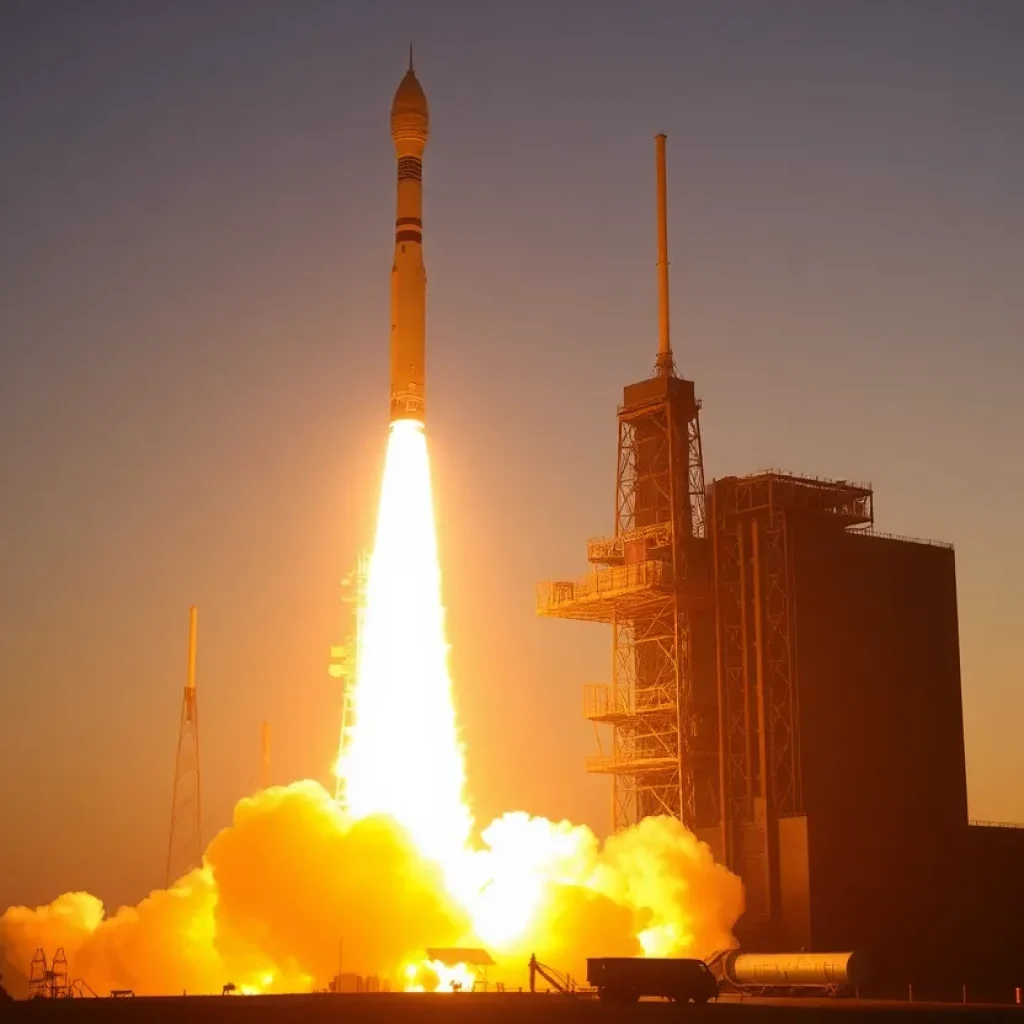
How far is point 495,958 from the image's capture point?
83.7 metres

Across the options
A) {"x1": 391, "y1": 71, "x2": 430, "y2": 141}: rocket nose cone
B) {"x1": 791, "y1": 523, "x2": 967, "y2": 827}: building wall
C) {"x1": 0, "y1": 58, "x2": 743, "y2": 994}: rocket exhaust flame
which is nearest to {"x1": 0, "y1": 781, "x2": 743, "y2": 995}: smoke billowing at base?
{"x1": 0, "y1": 58, "x2": 743, "y2": 994}: rocket exhaust flame

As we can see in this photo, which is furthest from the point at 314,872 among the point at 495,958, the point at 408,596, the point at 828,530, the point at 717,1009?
the point at 828,530

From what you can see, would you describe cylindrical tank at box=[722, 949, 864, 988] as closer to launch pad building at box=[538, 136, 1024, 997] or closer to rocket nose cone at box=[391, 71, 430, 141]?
launch pad building at box=[538, 136, 1024, 997]

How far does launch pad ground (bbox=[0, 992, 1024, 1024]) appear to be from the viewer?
59344 mm

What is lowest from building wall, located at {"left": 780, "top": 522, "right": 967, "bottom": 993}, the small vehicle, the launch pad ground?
the launch pad ground

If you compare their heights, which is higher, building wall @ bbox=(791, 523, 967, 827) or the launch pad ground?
building wall @ bbox=(791, 523, 967, 827)

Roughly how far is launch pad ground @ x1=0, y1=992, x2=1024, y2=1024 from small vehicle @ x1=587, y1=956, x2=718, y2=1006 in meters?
0.68

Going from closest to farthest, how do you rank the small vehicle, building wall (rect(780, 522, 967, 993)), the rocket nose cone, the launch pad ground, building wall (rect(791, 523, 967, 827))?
the launch pad ground, the small vehicle, the rocket nose cone, building wall (rect(780, 522, 967, 993)), building wall (rect(791, 523, 967, 827))

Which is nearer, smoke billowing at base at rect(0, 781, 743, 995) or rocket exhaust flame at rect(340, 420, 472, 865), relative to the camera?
smoke billowing at base at rect(0, 781, 743, 995)

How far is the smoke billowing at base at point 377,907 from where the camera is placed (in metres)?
79.4

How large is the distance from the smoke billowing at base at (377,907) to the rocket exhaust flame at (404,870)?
9 centimetres

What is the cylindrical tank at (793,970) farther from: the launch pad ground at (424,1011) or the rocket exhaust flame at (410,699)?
the rocket exhaust flame at (410,699)

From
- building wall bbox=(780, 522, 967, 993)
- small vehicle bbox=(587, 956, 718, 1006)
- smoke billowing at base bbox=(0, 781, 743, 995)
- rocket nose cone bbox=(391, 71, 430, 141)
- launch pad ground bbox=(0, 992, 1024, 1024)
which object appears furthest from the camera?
building wall bbox=(780, 522, 967, 993)

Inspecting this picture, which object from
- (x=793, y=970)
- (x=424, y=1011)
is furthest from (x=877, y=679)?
(x=424, y=1011)
